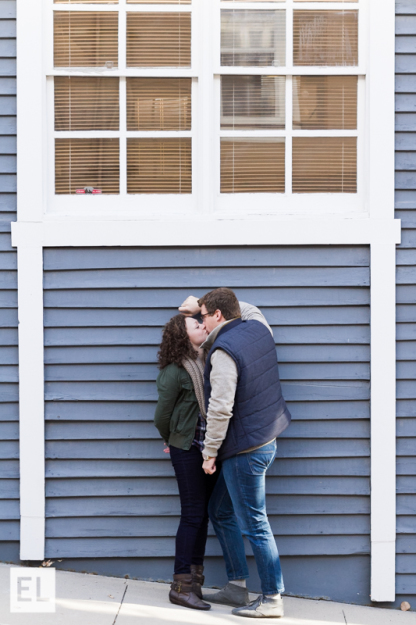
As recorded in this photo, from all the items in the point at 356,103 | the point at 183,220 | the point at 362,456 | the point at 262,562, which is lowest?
the point at 262,562

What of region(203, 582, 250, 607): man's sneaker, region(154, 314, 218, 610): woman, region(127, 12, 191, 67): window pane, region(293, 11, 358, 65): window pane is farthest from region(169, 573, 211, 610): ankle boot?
region(293, 11, 358, 65): window pane

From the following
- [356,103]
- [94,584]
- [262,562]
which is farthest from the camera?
[356,103]

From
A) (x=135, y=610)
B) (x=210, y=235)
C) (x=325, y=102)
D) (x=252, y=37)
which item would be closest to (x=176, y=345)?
(x=210, y=235)

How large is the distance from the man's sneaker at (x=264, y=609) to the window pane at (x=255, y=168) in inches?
95.4

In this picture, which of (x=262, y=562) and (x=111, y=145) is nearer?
(x=262, y=562)

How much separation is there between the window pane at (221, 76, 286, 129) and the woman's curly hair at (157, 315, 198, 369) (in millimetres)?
1371

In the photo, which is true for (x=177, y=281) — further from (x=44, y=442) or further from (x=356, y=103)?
(x=356, y=103)

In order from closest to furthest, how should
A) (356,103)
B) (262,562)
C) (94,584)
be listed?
(262,562)
(94,584)
(356,103)

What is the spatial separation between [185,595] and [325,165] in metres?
2.72

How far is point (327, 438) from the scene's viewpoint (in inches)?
162

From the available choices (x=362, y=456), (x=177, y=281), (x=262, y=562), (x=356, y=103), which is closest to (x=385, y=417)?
(x=362, y=456)

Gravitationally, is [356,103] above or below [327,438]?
above

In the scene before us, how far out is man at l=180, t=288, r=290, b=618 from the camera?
11.2 feet

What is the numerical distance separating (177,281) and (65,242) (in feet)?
2.37
